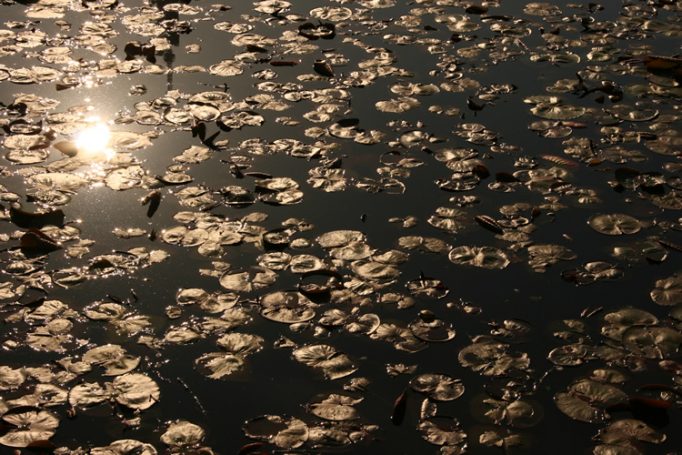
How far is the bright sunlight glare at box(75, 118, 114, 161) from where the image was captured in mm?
4961

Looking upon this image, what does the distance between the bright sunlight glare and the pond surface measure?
0.01 metres

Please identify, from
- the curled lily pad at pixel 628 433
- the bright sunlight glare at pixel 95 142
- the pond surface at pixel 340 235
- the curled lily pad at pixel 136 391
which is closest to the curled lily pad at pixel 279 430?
the pond surface at pixel 340 235

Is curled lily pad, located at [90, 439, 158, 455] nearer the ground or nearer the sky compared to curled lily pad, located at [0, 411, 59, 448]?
nearer the ground

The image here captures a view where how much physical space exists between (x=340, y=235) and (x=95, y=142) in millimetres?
1577

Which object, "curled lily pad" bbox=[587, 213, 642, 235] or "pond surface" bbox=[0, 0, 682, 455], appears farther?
"curled lily pad" bbox=[587, 213, 642, 235]

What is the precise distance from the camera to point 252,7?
6.91 meters

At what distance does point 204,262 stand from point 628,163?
7.40ft

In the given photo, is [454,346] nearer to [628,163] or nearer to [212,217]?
[212,217]

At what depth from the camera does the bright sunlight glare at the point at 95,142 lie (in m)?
4.96

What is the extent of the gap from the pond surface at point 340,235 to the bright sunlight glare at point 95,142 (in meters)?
0.01

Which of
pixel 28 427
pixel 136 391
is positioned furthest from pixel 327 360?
pixel 28 427

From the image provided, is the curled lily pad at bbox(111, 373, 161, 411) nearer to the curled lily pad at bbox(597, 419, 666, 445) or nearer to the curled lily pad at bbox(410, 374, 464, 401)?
the curled lily pad at bbox(410, 374, 464, 401)

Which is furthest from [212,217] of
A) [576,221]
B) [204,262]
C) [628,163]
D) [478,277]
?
[628,163]

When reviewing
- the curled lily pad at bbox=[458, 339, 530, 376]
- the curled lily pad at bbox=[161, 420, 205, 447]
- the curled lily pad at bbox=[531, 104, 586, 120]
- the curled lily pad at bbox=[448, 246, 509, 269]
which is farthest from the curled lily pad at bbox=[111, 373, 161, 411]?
the curled lily pad at bbox=[531, 104, 586, 120]
